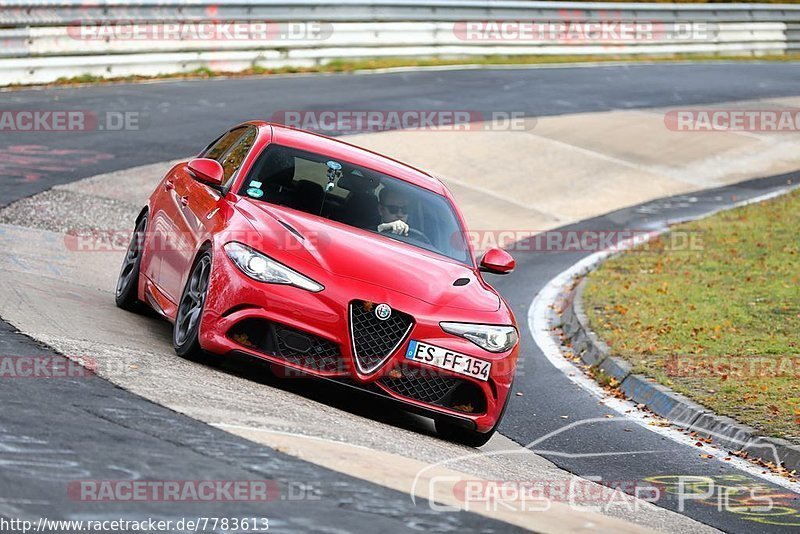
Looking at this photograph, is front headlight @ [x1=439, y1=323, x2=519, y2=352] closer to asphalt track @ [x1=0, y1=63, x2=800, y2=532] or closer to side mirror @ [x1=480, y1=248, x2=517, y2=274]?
asphalt track @ [x1=0, y1=63, x2=800, y2=532]

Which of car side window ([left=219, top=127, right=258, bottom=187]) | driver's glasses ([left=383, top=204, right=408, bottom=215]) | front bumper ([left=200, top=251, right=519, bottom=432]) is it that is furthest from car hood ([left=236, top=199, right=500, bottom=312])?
car side window ([left=219, top=127, right=258, bottom=187])

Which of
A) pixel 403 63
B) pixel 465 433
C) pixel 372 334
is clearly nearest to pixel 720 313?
pixel 465 433

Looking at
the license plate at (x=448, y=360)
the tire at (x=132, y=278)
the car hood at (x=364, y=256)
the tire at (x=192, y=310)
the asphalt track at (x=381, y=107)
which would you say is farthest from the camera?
the tire at (x=132, y=278)

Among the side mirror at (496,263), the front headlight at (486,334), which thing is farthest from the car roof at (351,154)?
the front headlight at (486,334)

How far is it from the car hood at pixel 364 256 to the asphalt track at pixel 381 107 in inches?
52.7

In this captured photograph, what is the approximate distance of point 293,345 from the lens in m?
7.73

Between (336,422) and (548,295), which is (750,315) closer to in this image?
(548,295)

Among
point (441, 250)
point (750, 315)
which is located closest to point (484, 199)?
point (750, 315)

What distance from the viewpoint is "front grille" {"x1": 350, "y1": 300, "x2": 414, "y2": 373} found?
771 centimetres

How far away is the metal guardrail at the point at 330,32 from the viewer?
2209 centimetres

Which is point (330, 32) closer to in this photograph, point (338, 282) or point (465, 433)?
point (465, 433)

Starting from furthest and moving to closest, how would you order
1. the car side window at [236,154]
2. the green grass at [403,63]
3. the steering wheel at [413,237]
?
the green grass at [403,63] → the car side window at [236,154] → the steering wheel at [413,237]

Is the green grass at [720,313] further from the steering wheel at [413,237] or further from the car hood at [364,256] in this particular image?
the steering wheel at [413,237]

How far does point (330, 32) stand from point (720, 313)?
16.2 metres
